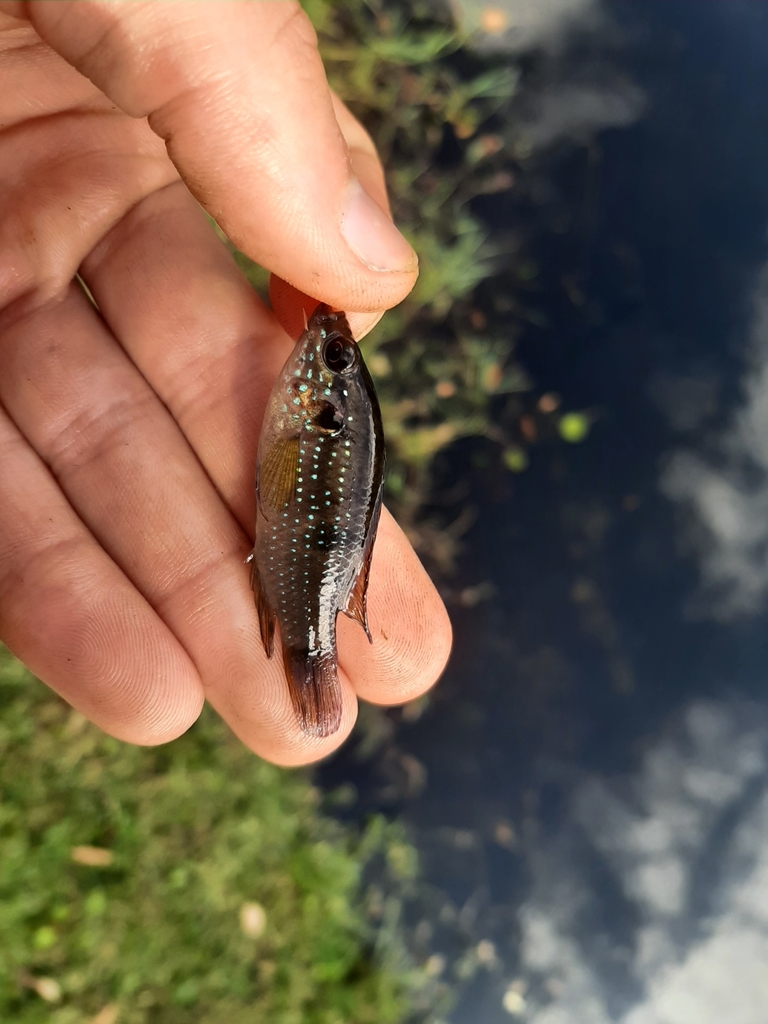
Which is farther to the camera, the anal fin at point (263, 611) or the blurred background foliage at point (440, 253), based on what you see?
the blurred background foliage at point (440, 253)

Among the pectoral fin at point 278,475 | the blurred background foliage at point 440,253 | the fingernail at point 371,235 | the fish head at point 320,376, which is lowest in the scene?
the blurred background foliage at point 440,253

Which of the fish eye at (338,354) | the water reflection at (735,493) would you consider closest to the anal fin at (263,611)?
the fish eye at (338,354)

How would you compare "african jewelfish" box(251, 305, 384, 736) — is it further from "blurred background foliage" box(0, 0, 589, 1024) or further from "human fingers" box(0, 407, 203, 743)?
"blurred background foliage" box(0, 0, 589, 1024)

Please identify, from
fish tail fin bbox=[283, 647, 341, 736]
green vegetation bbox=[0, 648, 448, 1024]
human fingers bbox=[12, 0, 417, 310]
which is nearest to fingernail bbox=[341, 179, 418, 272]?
human fingers bbox=[12, 0, 417, 310]

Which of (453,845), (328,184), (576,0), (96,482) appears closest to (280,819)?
(453,845)

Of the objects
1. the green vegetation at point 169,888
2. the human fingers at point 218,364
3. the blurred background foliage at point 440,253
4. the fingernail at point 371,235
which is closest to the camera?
the fingernail at point 371,235

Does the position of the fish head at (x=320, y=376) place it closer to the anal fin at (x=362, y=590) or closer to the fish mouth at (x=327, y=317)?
the fish mouth at (x=327, y=317)

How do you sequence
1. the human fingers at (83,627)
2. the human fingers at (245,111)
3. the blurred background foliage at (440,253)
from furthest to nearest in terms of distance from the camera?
the blurred background foliage at (440,253) → the human fingers at (83,627) → the human fingers at (245,111)
